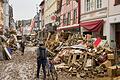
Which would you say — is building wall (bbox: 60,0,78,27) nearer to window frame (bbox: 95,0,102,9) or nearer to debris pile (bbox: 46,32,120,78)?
window frame (bbox: 95,0,102,9)

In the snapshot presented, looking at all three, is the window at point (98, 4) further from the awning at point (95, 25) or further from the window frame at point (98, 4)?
the awning at point (95, 25)

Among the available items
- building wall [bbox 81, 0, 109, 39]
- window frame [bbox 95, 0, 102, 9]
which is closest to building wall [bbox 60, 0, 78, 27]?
building wall [bbox 81, 0, 109, 39]

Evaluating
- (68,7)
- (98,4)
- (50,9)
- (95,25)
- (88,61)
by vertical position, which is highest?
(50,9)

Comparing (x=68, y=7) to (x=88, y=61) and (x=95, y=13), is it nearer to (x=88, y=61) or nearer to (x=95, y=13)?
(x=95, y=13)

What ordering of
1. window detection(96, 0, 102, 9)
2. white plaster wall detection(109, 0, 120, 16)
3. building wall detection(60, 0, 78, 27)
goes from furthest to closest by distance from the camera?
building wall detection(60, 0, 78, 27) → window detection(96, 0, 102, 9) → white plaster wall detection(109, 0, 120, 16)

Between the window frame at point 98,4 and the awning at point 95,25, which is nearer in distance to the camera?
the awning at point 95,25

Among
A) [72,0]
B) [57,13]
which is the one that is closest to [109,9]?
[72,0]

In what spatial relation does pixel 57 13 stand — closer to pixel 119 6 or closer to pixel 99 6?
pixel 99 6

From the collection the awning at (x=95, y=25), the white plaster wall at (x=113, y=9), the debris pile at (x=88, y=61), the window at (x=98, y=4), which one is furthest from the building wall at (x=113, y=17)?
the debris pile at (x=88, y=61)

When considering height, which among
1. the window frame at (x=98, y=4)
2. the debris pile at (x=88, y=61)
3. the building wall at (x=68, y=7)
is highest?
the building wall at (x=68, y=7)

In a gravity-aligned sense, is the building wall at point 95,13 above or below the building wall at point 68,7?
below

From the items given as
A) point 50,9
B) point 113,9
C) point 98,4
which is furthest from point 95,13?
point 50,9

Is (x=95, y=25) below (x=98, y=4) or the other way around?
below

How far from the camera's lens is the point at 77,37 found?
28.2 meters
